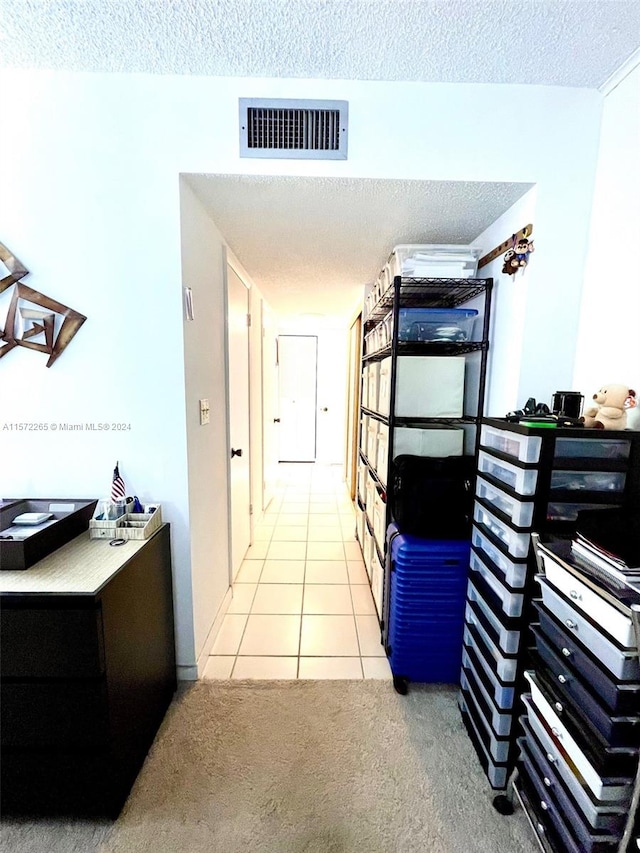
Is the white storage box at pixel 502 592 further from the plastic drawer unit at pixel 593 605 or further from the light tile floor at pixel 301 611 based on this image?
the light tile floor at pixel 301 611

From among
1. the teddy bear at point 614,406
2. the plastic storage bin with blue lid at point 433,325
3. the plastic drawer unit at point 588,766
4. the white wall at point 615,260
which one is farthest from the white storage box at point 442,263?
the plastic drawer unit at point 588,766

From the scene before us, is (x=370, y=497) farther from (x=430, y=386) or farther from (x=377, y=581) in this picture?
(x=430, y=386)

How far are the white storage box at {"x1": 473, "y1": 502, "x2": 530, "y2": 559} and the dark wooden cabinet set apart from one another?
1.27 metres

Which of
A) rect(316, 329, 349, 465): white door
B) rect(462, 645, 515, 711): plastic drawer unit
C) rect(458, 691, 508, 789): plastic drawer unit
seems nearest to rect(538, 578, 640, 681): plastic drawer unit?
rect(462, 645, 515, 711): plastic drawer unit

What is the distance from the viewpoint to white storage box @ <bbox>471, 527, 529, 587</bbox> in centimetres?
109

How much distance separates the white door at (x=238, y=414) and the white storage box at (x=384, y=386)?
914 millimetres

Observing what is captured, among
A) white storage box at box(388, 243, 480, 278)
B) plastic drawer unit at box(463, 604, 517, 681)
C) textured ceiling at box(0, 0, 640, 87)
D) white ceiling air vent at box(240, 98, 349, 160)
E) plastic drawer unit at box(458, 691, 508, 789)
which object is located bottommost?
plastic drawer unit at box(458, 691, 508, 789)

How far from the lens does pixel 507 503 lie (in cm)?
117

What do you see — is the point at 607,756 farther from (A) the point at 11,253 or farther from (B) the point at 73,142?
(B) the point at 73,142

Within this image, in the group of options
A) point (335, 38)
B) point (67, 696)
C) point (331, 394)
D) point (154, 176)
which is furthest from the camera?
point (331, 394)

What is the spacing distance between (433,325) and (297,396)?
155 inches

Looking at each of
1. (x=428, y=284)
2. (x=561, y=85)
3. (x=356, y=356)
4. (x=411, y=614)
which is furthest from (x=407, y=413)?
(x=356, y=356)

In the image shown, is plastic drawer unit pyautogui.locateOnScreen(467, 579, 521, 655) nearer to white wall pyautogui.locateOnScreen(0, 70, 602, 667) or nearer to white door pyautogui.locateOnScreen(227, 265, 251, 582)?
white wall pyautogui.locateOnScreen(0, 70, 602, 667)

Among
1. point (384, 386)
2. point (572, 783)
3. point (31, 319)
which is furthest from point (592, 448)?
point (31, 319)
